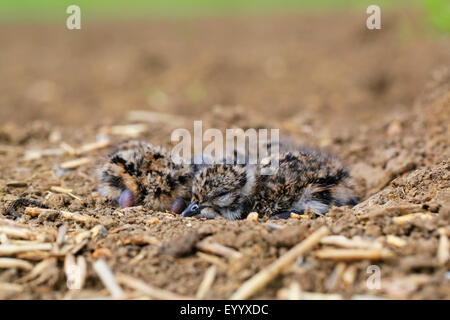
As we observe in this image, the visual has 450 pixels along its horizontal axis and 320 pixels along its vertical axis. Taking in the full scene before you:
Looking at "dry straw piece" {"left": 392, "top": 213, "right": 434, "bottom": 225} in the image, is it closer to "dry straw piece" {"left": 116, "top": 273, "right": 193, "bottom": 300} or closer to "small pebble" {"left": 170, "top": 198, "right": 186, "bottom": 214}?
"dry straw piece" {"left": 116, "top": 273, "right": 193, "bottom": 300}

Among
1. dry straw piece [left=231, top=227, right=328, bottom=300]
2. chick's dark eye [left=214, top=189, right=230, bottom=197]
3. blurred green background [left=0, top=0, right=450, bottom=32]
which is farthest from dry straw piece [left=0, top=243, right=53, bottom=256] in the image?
blurred green background [left=0, top=0, right=450, bottom=32]

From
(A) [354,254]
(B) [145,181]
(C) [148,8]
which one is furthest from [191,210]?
(C) [148,8]

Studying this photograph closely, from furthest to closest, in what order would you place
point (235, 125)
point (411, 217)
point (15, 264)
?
1. point (235, 125)
2. point (411, 217)
3. point (15, 264)

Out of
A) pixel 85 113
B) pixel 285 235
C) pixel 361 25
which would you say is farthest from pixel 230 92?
pixel 285 235

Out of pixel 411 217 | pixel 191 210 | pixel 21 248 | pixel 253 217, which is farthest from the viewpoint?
pixel 191 210

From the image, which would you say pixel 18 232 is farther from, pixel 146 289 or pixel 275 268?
pixel 275 268

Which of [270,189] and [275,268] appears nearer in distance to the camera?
[275,268]
